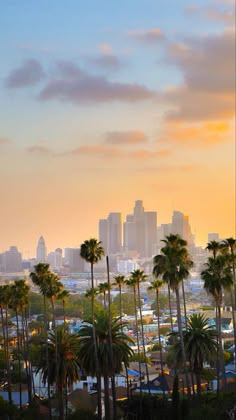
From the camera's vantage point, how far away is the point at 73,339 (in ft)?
132

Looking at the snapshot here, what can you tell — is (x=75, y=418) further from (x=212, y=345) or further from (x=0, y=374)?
(x=0, y=374)

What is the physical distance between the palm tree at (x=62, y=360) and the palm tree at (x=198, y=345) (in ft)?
20.1

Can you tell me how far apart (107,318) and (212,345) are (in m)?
6.50

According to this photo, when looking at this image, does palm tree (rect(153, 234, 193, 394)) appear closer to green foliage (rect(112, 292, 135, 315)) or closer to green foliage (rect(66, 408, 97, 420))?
green foliage (rect(66, 408, 97, 420))

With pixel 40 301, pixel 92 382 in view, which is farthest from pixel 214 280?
pixel 40 301

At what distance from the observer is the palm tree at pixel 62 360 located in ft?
128

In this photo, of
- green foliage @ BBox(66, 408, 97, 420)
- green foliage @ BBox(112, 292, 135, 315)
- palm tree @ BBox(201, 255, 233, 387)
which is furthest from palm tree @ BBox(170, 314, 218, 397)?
green foliage @ BBox(112, 292, 135, 315)

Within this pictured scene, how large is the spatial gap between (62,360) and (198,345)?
8094mm

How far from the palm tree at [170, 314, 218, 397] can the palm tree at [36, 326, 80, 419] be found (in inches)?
242

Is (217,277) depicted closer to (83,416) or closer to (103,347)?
(103,347)

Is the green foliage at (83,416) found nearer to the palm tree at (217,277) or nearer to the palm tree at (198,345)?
the palm tree at (198,345)

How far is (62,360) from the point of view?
39219mm

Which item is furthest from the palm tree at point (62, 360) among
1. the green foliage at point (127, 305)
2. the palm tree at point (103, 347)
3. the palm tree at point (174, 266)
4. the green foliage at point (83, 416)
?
the green foliage at point (127, 305)

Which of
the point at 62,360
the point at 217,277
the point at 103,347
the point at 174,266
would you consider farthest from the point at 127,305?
the point at 174,266
